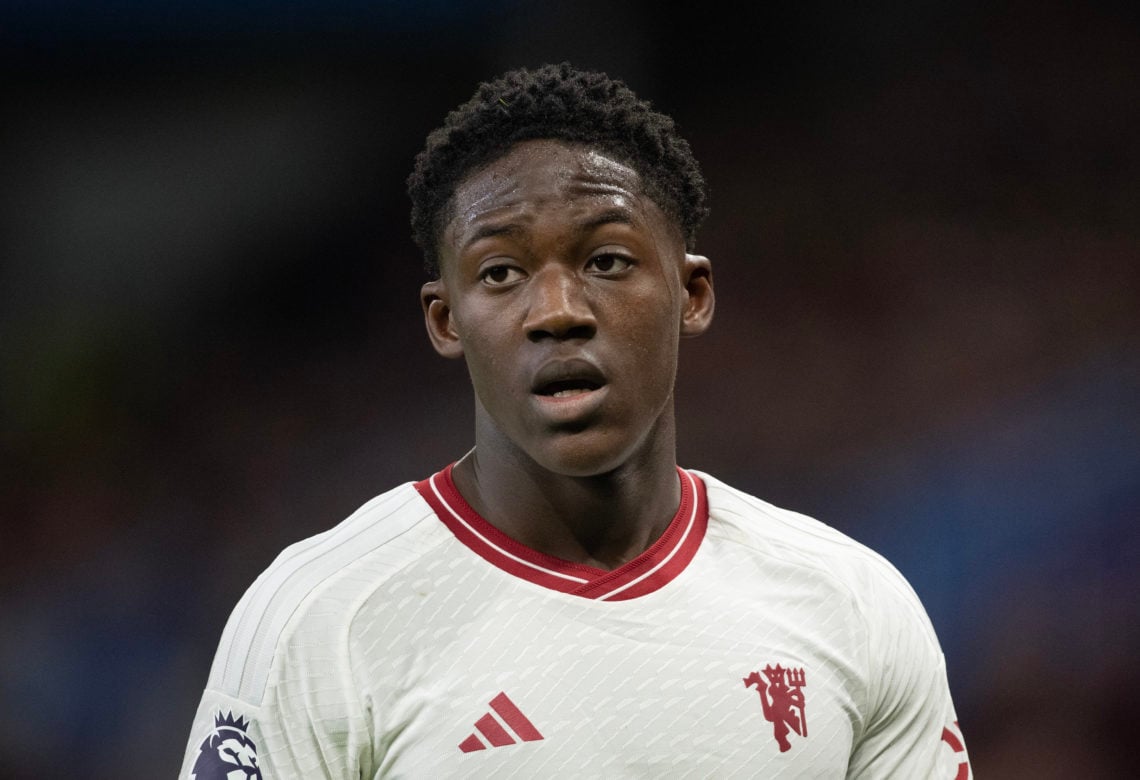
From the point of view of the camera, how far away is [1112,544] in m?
4.16

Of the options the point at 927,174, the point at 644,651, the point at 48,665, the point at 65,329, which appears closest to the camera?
the point at 644,651

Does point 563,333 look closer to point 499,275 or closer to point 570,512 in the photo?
point 499,275

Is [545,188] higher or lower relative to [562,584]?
higher

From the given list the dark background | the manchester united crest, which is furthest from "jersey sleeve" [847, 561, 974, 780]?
the dark background

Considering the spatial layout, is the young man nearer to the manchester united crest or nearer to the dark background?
the manchester united crest

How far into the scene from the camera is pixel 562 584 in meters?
2.03

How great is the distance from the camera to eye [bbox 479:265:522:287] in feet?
6.41

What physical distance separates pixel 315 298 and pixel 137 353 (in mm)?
564

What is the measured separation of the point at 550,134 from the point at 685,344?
7.79ft

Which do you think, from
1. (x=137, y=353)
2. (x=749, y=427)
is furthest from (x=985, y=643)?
(x=137, y=353)

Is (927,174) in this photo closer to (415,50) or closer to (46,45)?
(415,50)

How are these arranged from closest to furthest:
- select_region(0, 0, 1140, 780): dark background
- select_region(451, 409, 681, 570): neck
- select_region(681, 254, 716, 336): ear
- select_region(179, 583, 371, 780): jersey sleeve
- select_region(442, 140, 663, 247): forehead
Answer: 1. select_region(179, 583, 371, 780): jersey sleeve
2. select_region(442, 140, 663, 247): forehead
3. select_region(451, 409, 681, 570): neck
4. select_region(681, 254, 716, 336): ear
5. select_region(0, 0, 1140, 780): dark background

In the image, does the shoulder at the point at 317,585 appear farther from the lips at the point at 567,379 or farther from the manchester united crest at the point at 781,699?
the manchester united crest at the point at 781,699

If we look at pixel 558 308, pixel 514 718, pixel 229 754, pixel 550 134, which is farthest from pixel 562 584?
pixel 550 134
